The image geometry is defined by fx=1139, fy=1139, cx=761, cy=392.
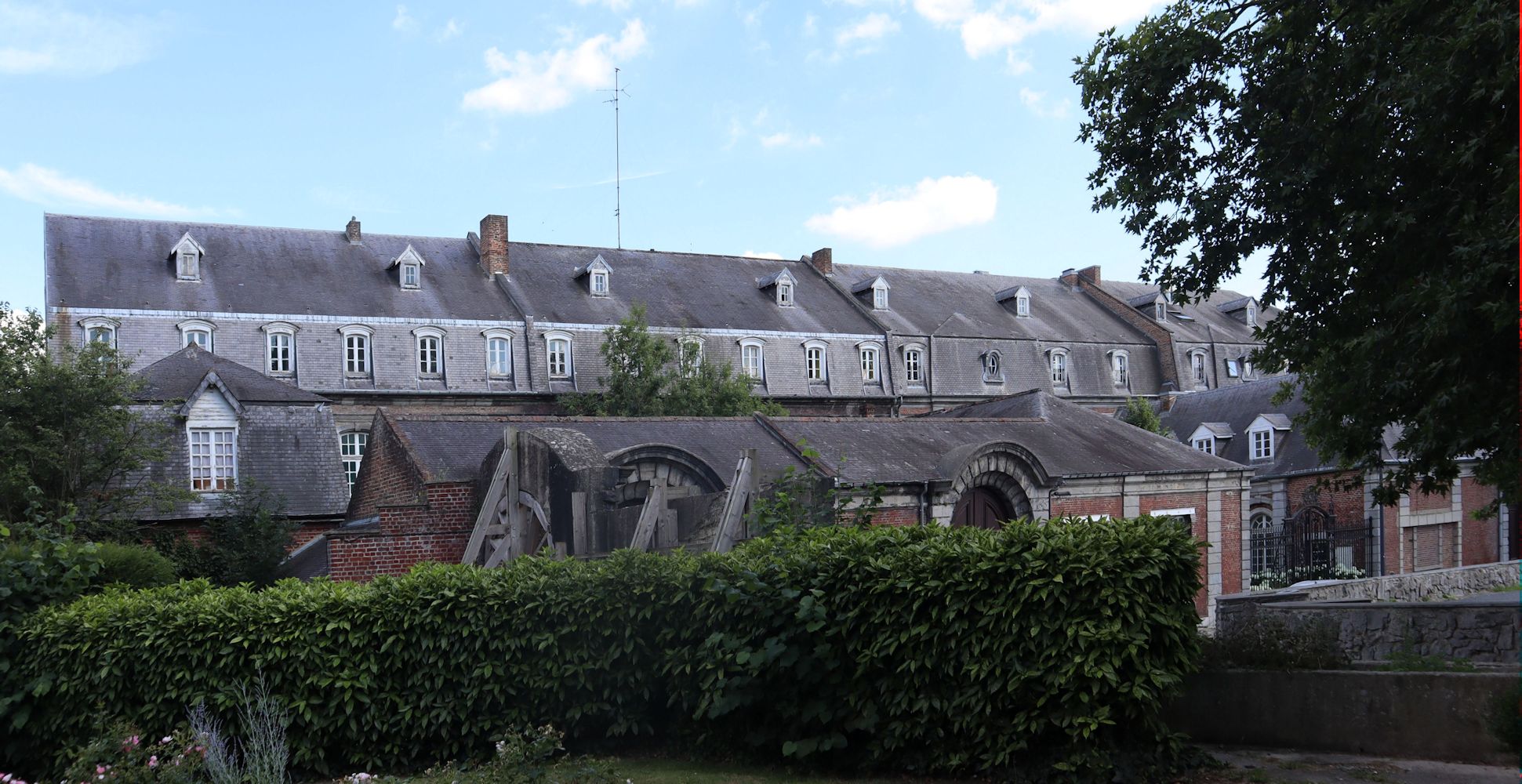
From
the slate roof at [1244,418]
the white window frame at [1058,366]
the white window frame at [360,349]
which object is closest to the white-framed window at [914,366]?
the white window frame at [1058,366]

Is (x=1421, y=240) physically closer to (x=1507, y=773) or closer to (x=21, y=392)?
(x=1507, y=773)

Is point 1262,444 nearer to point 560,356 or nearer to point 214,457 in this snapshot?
point 560,356

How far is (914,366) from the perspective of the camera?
46.4m

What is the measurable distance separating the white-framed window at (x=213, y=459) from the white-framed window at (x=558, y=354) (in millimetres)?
15143

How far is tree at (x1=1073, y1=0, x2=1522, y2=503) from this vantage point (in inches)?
369

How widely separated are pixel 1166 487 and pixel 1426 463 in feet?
45.3

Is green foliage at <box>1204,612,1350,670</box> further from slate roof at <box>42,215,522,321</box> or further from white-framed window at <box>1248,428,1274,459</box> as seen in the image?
slate roof at <box>42,215,522,321</box>

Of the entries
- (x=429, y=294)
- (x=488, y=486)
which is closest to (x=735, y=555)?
(x=488, y=486)

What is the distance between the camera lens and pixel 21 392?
22422 millimetres

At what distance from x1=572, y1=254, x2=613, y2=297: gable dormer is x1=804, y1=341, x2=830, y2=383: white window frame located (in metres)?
7.95

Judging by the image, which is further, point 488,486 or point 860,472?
point 860,472

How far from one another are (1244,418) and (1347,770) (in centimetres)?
3269

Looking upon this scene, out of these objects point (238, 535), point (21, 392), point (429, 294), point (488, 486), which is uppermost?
point (429, 294)

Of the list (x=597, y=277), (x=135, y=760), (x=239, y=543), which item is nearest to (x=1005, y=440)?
(x=239, y=543)
